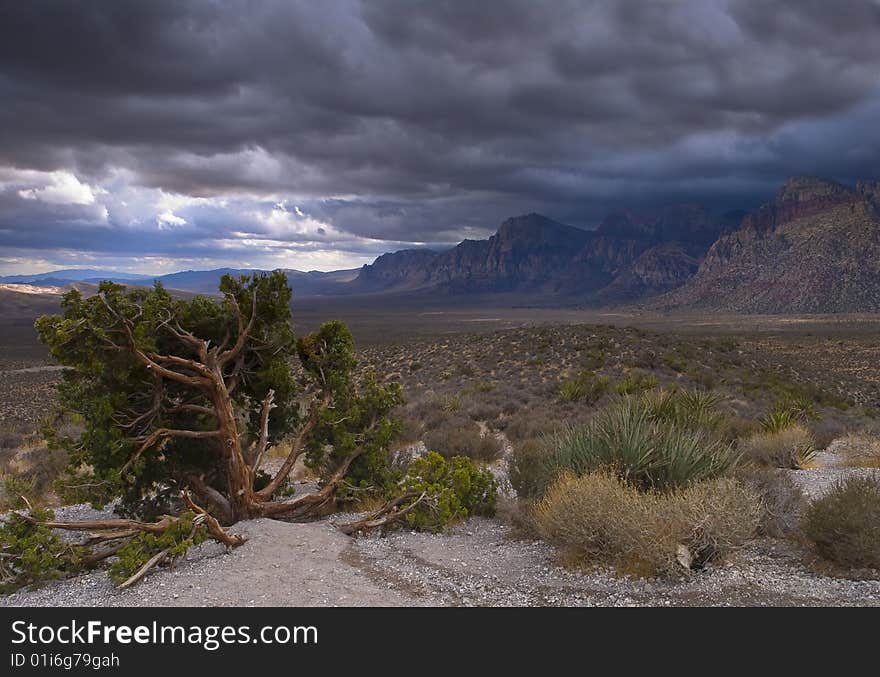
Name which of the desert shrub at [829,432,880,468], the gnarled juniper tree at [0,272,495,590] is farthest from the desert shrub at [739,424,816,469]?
the gnarled juniper tree at [0,272,495,590]

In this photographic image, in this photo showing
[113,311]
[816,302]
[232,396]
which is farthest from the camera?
A: [816,302]

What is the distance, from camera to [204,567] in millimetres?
7105

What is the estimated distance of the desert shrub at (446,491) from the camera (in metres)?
8.58

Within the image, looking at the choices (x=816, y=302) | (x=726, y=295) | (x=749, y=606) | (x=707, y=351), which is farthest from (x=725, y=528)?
(x=726, y=295)

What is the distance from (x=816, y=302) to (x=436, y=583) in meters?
161

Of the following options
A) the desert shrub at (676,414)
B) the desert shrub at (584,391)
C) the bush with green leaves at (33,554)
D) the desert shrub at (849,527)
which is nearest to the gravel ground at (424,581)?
the bush with green leaves at (33,554)

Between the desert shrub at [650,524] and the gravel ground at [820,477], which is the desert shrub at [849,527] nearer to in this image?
the desert shrub at [650,524]

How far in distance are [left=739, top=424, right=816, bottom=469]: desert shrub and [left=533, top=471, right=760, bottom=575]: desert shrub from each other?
6.13 m

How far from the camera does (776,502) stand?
8062 millimetres

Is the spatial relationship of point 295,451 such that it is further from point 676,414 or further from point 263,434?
point 676,414

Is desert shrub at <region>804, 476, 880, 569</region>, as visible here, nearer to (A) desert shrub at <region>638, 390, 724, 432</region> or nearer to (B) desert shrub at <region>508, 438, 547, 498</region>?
(A) desert shrub at <region>638, 390, 724, 432</region>

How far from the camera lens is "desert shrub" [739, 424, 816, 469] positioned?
12789 millimetres

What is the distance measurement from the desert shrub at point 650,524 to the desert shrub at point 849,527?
1.99ft
